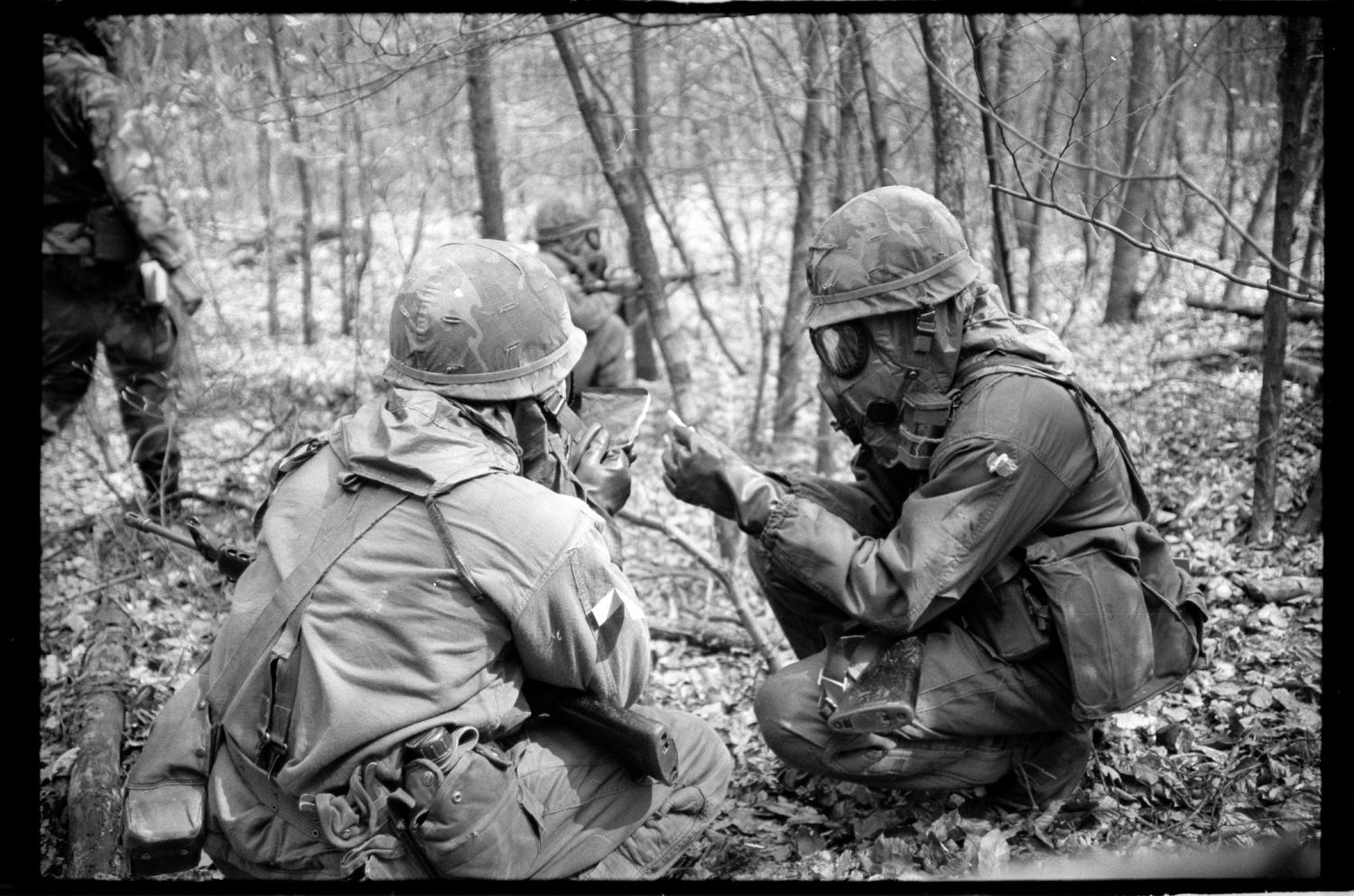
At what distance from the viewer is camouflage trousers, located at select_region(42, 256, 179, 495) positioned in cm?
570

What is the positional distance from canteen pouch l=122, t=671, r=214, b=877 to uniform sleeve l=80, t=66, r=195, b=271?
3436 mm

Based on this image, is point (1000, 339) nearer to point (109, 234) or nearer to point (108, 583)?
point (108, 583)

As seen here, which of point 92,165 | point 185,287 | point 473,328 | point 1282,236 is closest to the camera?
point 473,328

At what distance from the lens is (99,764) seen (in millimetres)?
3600

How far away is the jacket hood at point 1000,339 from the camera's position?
3.25m

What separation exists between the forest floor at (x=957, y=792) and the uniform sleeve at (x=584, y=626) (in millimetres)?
833

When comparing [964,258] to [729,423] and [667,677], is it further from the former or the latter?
[729,423]

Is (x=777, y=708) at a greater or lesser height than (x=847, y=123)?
lesser

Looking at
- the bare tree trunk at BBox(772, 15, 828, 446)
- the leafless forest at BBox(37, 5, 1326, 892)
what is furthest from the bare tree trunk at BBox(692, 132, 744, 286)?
the bare tree trunk at BBox(772, 15, 828, 446)

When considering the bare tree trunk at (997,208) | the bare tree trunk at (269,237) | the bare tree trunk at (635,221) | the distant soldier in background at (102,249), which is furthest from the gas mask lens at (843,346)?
the bare tree trunk at (269,237)

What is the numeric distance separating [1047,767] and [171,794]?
253cm

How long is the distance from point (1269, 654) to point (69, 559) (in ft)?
18.5

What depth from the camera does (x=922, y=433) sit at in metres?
3.33

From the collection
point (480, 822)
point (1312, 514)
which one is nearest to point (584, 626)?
point (480, 822)
